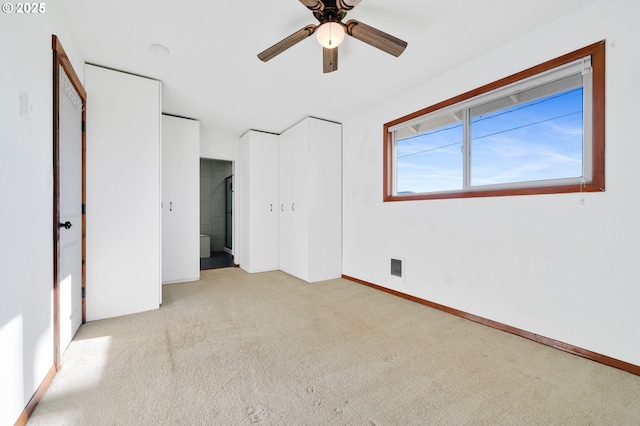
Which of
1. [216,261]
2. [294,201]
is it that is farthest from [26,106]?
[216,261]

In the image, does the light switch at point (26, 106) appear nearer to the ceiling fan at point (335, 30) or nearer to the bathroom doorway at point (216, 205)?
the ceiling fan at point (335, 30)

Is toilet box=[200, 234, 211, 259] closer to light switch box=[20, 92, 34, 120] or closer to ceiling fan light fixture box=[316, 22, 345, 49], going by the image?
light switch box=[20, 92, 34, 120]

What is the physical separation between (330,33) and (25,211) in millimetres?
1969

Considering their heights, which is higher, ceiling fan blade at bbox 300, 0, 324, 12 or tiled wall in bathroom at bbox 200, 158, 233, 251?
ceiling fan blade at bbox 300, 0, 324, 12

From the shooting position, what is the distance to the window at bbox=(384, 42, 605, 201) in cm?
192

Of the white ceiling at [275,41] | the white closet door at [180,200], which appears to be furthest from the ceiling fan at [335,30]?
the white closet door at [180,200]

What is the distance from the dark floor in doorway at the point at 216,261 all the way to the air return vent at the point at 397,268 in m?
3.06

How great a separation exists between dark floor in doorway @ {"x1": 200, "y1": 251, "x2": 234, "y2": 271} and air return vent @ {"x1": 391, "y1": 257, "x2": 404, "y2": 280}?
3.06 m

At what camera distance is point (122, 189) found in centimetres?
264

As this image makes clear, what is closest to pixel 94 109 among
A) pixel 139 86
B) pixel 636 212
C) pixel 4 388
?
pixel 139 86

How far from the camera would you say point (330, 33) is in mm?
1765

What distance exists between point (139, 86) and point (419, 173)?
10.4 ft

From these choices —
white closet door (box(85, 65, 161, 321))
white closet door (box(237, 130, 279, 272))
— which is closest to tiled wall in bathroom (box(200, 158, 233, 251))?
white closet door (box(237, 130, 279, 272))

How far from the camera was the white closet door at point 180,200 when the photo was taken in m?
3.90
